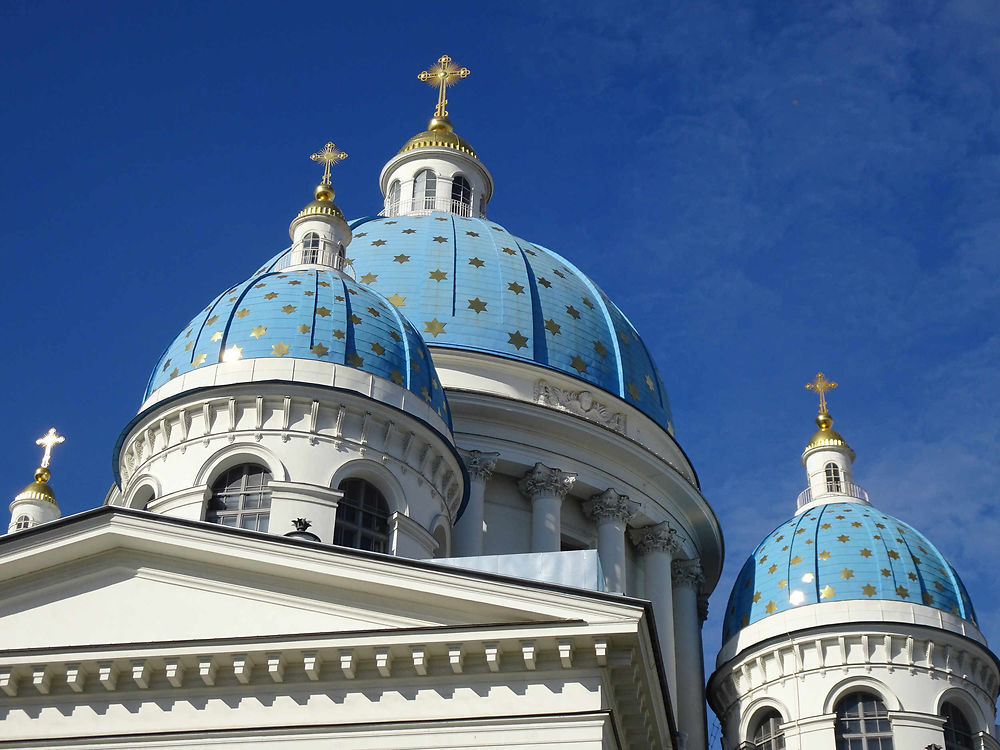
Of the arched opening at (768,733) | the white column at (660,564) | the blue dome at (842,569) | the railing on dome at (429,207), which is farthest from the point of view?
the railing on dome at (429,207)

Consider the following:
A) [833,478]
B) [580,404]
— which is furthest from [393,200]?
[833,478]

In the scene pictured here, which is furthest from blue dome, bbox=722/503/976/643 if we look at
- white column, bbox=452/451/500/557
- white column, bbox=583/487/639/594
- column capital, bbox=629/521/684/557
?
white column, bbox=452/451/500/557

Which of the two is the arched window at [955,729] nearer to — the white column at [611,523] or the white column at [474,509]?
the white column at [611,523]

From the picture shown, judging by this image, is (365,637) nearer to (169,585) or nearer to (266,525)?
(169,585)

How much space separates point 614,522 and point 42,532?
1838 cm

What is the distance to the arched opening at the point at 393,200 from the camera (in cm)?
4769

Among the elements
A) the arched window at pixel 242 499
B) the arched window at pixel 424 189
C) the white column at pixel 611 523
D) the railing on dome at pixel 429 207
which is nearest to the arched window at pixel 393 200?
the railing on dome at pixel 429 207

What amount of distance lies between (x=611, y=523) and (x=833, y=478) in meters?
7.04

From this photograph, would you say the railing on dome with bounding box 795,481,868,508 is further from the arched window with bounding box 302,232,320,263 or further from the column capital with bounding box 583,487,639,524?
the arched window with bounding box 302,232,320,263

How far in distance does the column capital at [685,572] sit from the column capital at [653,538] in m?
1.36

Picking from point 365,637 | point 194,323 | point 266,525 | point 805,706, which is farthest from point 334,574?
point 805,706

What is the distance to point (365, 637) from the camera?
22.0 meters

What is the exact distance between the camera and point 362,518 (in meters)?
30.1

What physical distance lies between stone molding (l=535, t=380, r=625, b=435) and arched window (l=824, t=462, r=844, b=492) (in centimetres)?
611
